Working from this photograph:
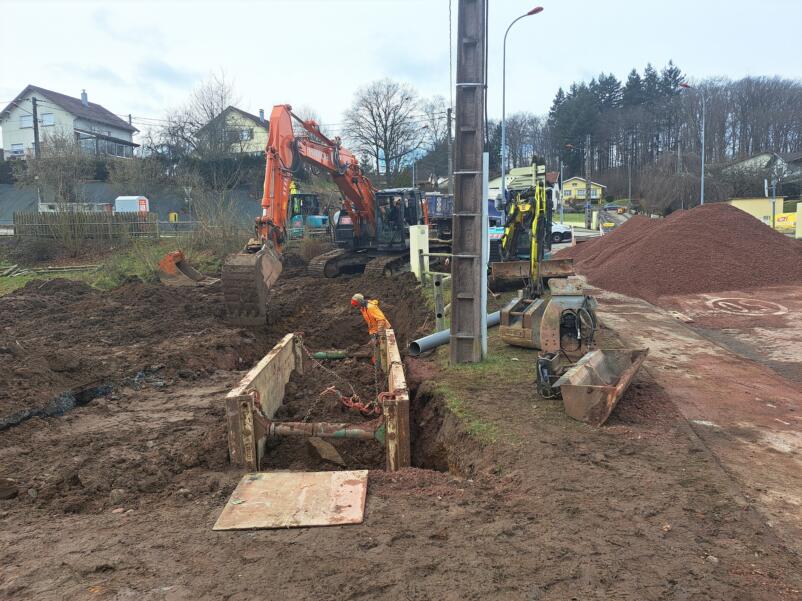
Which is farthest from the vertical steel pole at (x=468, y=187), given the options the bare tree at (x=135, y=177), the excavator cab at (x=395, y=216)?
the bare tree at (x=135, y=177)

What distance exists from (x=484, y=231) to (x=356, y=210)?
10.2m

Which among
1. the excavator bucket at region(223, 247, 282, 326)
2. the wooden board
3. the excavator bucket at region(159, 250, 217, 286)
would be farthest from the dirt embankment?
the wooden board

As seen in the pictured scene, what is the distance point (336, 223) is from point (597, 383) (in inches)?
489

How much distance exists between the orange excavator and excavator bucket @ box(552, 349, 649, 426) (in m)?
6.07

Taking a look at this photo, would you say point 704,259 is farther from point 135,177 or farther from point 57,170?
point 135,177

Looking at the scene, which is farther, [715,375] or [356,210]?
[356,210]

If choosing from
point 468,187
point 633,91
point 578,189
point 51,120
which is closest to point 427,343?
point 468,187

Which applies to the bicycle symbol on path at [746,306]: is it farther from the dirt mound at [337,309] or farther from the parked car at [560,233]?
the parked car at [560,233]

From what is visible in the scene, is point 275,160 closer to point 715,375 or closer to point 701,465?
point 715,375

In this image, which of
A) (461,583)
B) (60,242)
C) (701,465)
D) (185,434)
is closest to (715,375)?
(701,465)

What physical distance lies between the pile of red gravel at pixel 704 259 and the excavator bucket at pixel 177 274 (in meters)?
10.9

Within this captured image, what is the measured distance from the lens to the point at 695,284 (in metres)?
13.8

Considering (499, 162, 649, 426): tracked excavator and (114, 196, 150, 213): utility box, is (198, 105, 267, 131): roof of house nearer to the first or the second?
(114, 196, 150, 213): utility box

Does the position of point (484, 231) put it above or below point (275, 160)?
below
